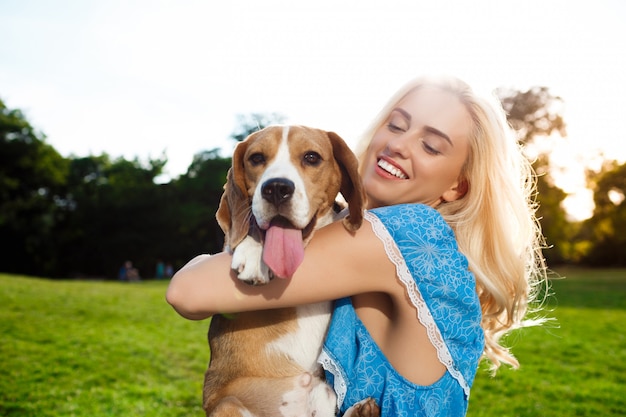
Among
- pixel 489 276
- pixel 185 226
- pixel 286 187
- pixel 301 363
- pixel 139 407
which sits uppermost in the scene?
pixel 286 187

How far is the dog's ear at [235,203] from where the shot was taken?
8.86 ft

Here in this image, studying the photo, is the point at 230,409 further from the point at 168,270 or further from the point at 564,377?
the point at 168,270

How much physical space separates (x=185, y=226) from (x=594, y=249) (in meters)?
33.8

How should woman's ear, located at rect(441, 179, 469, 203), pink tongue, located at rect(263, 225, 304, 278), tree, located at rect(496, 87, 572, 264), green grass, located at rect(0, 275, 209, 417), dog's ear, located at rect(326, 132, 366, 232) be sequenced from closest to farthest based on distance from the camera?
pink tongue, located at rect(263, 225, 304, 278) < dog's ear, located at rect(326, 132, 366, 232) < woman's ear, located at rect(441, 179, 469, 203) < green grass, located at rect(0, 275, 209, 417) < tree, located at rect(496, 87, 572, 264)

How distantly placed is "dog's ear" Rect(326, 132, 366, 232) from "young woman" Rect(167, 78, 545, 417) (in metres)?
0.06

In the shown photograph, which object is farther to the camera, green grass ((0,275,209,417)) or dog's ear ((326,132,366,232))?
green grass ((0,275,209,417))

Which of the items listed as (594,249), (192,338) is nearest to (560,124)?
(594,249)

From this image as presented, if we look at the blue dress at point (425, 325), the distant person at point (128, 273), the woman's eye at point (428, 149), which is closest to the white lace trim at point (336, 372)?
the blue dress at point (425, 325)

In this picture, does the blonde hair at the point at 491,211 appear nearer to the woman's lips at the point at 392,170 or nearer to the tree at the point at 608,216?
the woman's lips at the point at 392,170

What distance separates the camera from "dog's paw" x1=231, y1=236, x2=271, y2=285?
94.9 inches

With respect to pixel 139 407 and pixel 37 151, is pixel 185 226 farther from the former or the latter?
pixel 139 407

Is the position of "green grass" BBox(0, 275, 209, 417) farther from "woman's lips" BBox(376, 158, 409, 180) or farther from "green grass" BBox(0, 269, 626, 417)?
"woman's lips" BBox(376, 158, 409, 180)

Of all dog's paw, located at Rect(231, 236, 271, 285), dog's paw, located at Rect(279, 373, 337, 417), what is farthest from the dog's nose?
dog's paw, located at Rect(279, 373, 337, 417)

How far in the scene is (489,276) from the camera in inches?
125
